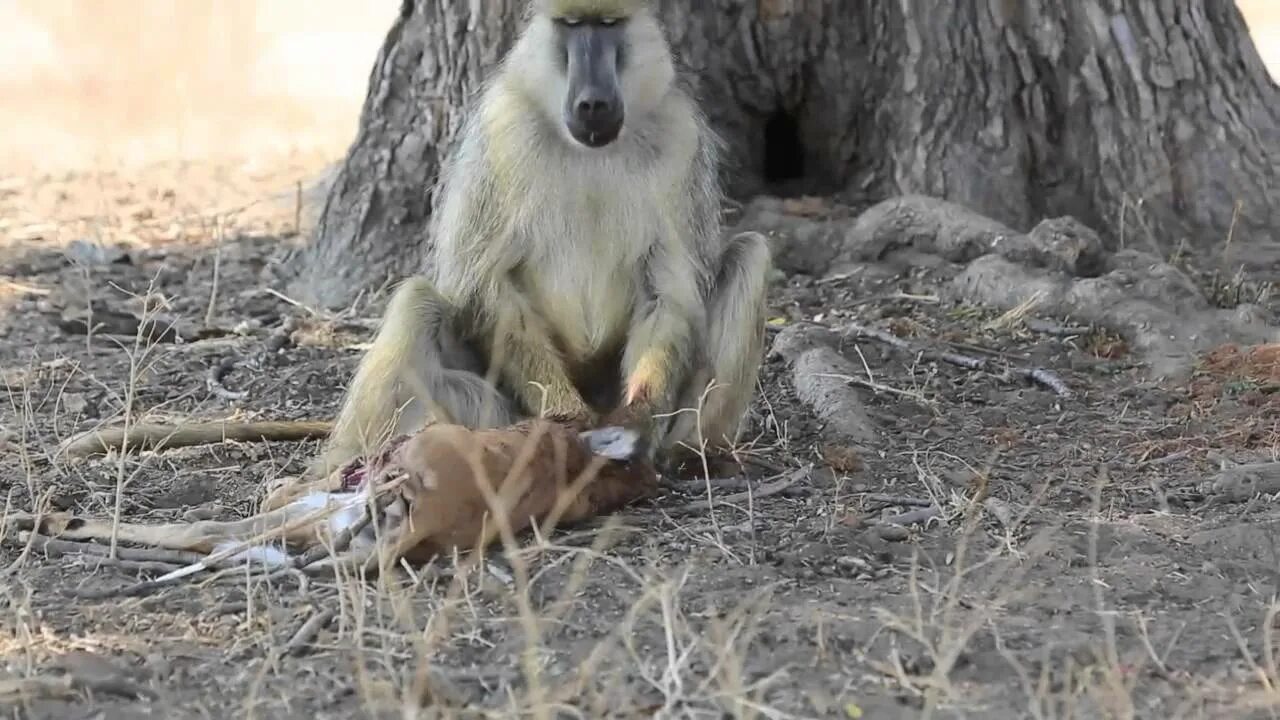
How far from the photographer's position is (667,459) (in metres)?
4.59

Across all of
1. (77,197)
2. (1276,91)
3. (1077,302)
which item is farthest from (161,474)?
(1276,91)

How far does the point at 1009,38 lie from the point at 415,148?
2.42 m

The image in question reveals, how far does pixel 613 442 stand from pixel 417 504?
782 millimetres

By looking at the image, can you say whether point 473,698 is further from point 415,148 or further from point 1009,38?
point 1009,38

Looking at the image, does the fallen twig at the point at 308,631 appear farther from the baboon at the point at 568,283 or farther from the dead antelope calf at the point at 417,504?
the baboon at the point at 568,283

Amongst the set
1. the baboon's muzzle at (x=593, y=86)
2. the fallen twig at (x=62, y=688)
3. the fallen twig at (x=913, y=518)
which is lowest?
the fallen twig at (x=913, y=518)

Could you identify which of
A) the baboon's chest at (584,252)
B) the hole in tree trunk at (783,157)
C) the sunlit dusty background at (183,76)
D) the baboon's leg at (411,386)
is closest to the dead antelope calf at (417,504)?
the baboon's leg at (411,386)

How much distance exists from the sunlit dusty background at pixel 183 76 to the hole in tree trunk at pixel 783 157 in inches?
140

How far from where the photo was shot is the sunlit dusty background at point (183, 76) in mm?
10211

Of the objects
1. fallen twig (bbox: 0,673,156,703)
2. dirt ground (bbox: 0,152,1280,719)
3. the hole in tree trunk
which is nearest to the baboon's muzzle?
dirt ground (bbox: 0,152,1280,719)

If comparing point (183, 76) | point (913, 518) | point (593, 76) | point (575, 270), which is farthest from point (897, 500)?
point (183, 76)

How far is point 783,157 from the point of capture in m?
6.80

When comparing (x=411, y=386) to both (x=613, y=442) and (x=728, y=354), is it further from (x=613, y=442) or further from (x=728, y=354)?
(x=728, y=354)

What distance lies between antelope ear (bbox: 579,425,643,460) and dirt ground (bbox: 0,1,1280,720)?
172 mm
